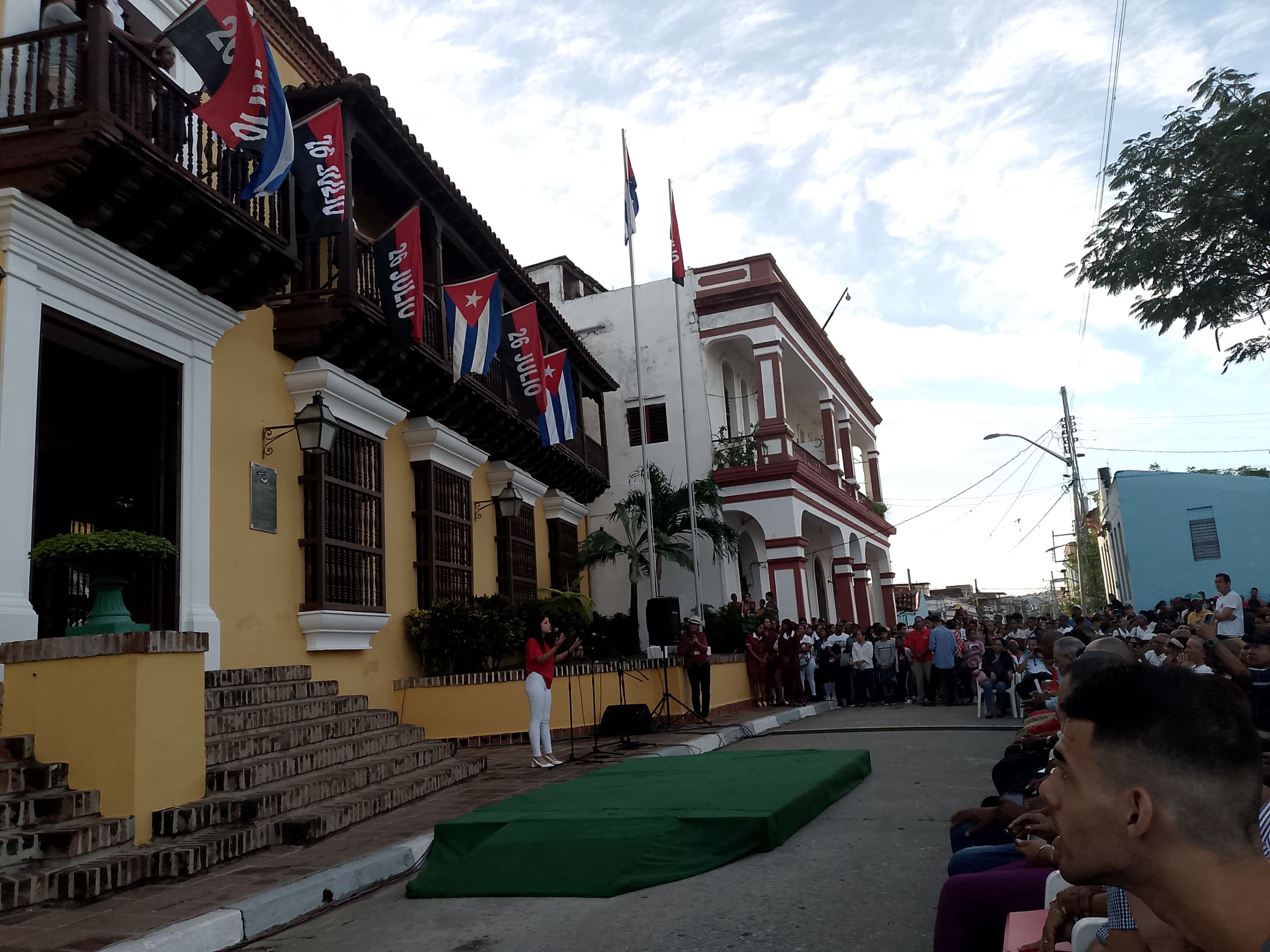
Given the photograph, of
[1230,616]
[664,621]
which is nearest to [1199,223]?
[1230,616]

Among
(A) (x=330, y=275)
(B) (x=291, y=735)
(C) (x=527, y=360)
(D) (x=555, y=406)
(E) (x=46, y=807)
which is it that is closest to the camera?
(E) (x=46, y=807)

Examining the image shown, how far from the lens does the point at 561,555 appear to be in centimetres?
1948

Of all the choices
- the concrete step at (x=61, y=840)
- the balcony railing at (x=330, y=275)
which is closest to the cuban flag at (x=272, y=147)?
the balcony railing at (x=330, y=275)

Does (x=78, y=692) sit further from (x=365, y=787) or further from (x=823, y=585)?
(x=823, y=585)

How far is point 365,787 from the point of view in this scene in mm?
8680

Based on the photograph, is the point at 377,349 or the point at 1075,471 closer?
the point at 377,349

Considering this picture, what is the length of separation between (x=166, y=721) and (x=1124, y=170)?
12.4 metres

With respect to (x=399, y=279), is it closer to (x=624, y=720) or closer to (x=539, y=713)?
(x=539, y=713)

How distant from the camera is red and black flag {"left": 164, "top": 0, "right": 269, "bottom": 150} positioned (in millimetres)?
7930

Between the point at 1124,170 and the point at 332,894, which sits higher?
the point at 1124,170

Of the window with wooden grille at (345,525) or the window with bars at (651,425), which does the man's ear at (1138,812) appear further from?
the window with bars at (651,425)

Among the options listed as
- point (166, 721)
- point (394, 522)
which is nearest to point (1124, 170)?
point (394, 522)

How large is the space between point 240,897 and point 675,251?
1610 centimetres

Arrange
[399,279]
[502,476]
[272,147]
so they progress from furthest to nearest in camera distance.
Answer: [502,476] < [399,279] < [272,147]
